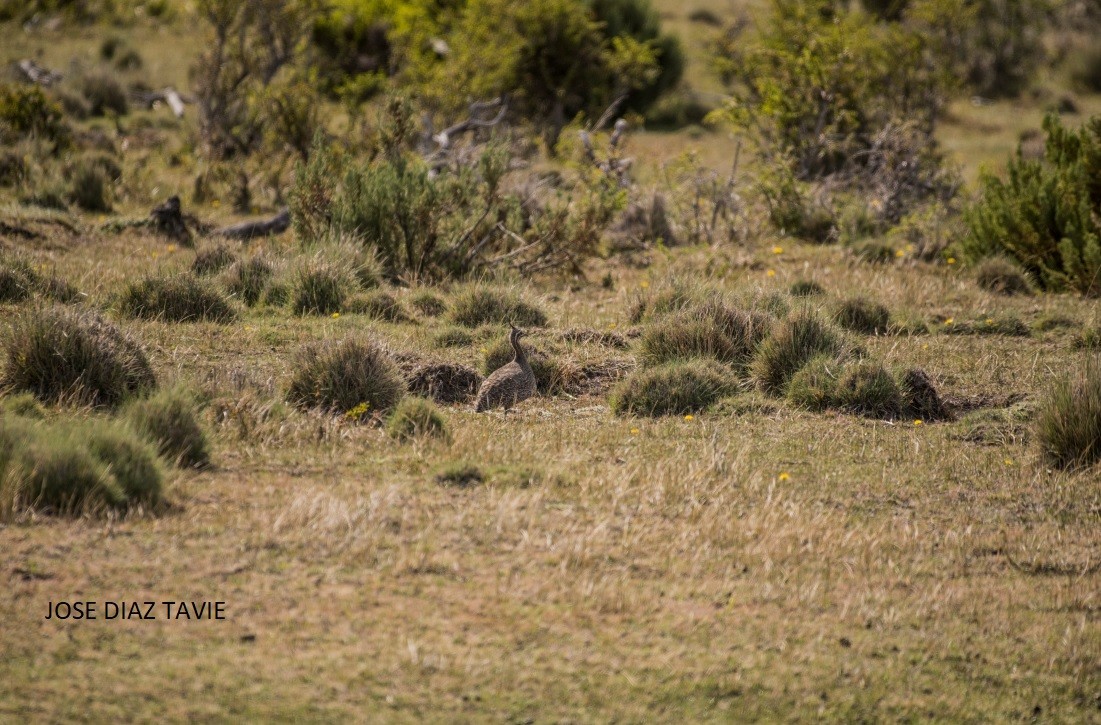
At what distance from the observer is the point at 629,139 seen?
760 inches

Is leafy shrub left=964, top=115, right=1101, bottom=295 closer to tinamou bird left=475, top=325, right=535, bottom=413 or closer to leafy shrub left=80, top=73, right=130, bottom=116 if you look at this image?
tinamou bird left=475, top=325, right=535, bottom=413

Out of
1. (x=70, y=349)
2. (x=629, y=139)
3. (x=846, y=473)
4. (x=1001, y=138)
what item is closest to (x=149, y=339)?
(x=70, y=349)

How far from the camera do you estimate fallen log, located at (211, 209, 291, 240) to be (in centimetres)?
1255

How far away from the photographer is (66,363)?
705 centimetres

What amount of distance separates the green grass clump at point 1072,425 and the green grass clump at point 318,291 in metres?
5.37

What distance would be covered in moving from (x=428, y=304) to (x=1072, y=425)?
5.26 m

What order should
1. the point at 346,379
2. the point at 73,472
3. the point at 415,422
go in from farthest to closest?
the point at 346,379
the point at 415,422
the point at 73,472

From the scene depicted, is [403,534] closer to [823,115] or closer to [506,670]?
[506,670]

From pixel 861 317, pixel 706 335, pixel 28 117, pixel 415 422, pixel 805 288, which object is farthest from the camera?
pixel 28 117

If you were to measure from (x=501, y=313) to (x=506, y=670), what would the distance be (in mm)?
5479

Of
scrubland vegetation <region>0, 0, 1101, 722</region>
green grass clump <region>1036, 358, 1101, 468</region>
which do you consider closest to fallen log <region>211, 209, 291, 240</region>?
scrubland vegetation <region>0, 0, 1101, 722</region>

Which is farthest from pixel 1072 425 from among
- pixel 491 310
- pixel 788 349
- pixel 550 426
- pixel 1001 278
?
pixel 1001 278

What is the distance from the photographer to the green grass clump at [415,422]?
680cm

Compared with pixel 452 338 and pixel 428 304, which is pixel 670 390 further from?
pixel 428 304
